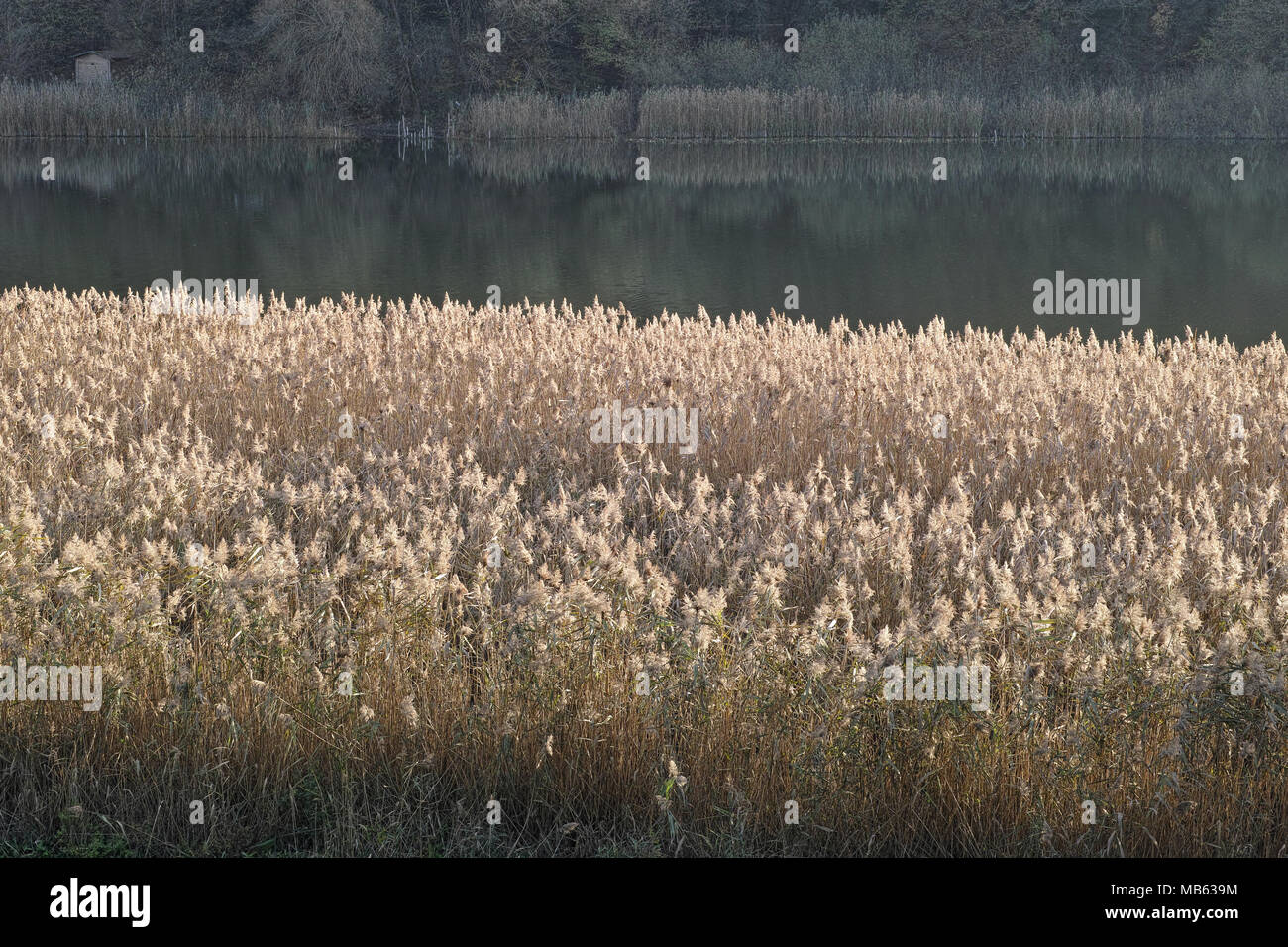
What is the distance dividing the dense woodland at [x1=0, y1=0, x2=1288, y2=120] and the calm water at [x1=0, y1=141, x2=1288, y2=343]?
5.61 m

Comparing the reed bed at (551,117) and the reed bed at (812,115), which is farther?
the reed bed at (551,117)

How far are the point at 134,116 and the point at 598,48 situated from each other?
1349 centimetres

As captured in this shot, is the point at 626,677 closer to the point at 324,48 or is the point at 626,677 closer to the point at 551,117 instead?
the point at 551,117

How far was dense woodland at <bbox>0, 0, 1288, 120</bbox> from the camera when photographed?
39.4 m

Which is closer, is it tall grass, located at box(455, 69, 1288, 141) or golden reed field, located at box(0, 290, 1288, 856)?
golden reed field, located at box(0, 290, 1288, 856)

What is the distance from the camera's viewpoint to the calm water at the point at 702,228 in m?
17.9

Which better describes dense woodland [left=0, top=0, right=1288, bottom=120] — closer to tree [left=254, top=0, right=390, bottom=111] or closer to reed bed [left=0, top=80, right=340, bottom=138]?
tree [left=254, top=0, right=390, bottom=111]

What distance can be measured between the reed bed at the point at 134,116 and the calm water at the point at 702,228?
944 mm

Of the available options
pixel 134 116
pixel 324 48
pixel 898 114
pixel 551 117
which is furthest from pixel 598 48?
pixel 134 116

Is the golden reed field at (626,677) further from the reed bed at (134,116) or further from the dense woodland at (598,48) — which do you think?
the dense woodland at (598,48)

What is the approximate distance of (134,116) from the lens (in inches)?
1423

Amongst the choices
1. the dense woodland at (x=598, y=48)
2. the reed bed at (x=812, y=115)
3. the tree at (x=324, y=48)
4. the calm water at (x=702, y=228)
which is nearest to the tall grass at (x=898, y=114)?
the reed bed at (x=812, y=115)

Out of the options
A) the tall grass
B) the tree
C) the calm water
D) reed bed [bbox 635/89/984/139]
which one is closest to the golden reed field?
the calm water

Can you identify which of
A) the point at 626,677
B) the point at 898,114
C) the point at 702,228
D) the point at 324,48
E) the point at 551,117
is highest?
the point at 324,48
